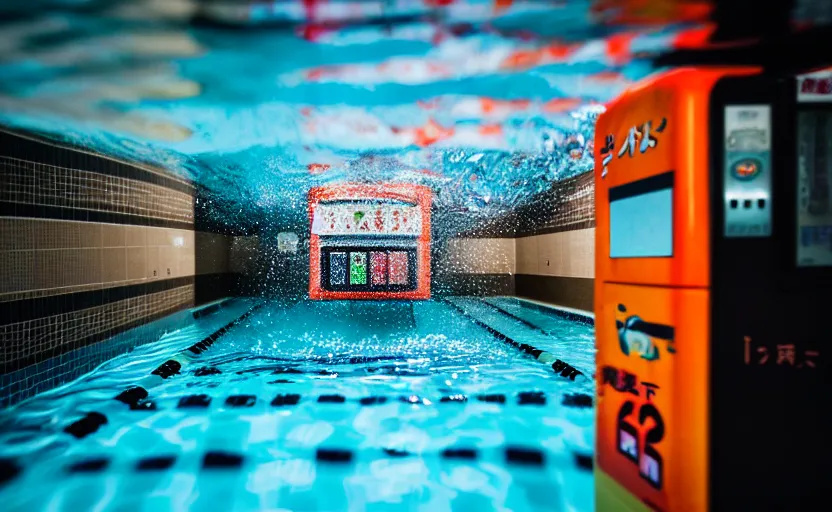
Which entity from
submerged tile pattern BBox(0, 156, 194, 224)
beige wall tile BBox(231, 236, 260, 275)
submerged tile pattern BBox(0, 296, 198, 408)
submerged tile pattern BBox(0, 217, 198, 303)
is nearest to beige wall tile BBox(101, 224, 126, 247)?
submerged tile pattern BBox(0, 217, 198, 303)

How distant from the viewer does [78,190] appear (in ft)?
15.2

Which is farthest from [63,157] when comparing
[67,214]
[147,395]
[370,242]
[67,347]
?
[370,242]

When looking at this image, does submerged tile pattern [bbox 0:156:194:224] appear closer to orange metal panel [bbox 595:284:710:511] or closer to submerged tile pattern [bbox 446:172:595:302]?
orange metal panel [bbox 595:284:710:511]

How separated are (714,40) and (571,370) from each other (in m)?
2.82

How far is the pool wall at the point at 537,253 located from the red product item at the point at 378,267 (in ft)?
5.15

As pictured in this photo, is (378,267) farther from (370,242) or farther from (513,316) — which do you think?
(513,316)

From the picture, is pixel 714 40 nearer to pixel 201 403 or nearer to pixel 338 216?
pixel 201 403

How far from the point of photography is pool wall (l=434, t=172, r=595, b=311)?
739cm

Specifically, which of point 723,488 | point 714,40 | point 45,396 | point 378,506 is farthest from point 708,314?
point 45,396

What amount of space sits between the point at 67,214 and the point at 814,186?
Result: 5.64m

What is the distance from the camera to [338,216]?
33.0 ft

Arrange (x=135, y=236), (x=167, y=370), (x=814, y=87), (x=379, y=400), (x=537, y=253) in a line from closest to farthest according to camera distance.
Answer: (x=814, y=87) < (x=379, y=400) < (x=167, y=370) < (x=135, y=236) < (x=537, y=253)

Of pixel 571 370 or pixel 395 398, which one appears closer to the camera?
pixel 395 398

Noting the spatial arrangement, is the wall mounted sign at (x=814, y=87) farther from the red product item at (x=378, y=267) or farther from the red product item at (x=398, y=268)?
the red product item at (x=378, y=267)
